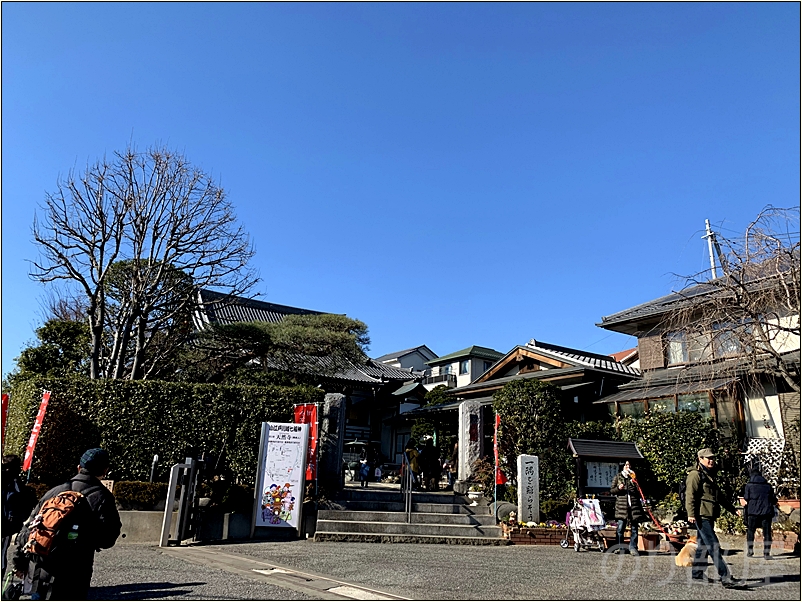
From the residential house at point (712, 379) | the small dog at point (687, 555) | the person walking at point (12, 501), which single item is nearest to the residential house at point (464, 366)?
the residential house at point (712, 379)

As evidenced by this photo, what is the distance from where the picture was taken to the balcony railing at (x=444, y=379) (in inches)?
1735

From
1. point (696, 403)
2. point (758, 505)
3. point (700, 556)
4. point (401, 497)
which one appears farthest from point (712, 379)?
point (401, 497)

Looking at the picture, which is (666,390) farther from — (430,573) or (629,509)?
(430,573)

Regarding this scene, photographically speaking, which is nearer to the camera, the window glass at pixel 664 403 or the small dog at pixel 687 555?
the small dog at pixel 687 555

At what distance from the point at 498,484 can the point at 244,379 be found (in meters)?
8.73

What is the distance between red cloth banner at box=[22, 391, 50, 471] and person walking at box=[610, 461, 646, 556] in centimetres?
1124

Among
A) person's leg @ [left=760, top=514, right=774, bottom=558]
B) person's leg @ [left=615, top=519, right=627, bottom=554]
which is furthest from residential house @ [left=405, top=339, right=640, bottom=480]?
person's leg @ [left=760, top=514, right=774, bottom=558]

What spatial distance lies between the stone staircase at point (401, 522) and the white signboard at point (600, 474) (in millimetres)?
2342

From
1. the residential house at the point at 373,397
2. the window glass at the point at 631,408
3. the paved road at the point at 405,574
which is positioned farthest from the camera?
the residential house at the point at 373,397

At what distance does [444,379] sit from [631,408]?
26711 mm

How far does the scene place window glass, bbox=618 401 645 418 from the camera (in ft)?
59.2

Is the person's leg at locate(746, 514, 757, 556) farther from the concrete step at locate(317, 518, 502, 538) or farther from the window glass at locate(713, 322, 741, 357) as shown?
the concrete step at locate(317, 518, 502, 538)

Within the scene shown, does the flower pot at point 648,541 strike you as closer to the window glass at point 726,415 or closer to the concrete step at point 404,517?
the concrete step at point 404,517

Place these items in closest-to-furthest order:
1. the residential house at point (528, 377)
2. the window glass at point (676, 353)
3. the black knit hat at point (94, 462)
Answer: the black knit hat at point (94, 462)
the residential house at point (528, 377)
the window glass at point (676, 353)
